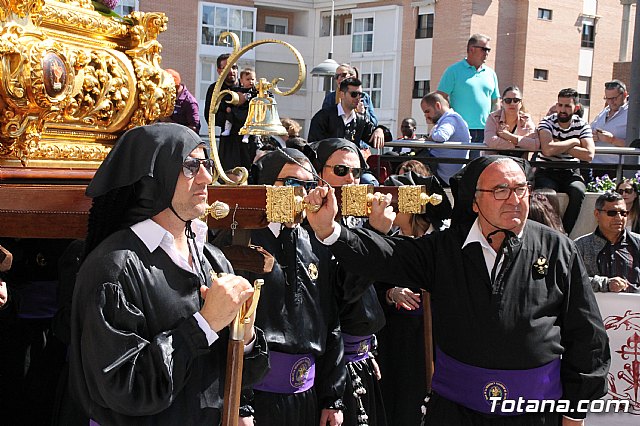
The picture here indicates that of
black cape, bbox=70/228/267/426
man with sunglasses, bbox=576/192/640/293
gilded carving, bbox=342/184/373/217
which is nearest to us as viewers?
black cape, bbox=70/228/267/426

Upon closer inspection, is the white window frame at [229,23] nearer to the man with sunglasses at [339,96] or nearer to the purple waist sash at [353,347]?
the man with sunglasses at [339,96]

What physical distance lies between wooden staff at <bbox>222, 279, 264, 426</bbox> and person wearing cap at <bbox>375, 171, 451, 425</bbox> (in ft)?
8.87

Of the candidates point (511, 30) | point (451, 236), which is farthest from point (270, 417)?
point (511, 30)

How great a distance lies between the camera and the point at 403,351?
554cm

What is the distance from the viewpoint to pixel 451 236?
13.3ft

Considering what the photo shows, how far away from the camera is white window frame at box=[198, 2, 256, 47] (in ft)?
112

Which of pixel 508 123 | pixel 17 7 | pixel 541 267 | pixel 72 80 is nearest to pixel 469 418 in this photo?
pixel 541 267

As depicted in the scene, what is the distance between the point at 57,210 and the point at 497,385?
6.49 ft

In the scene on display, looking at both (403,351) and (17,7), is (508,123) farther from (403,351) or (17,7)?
(17,7)

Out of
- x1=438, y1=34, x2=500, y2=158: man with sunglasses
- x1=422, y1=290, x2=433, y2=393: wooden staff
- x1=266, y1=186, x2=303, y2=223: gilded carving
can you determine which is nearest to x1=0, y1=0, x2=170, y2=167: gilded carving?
x1=266, y1=186, x2=303, y2=223: gilded carving

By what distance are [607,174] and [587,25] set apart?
27.3 metres

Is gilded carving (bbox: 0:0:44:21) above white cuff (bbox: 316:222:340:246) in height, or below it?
above

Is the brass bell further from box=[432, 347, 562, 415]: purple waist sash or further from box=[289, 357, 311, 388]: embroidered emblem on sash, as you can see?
box=[432, 347, 562, 415]: purple waist sash

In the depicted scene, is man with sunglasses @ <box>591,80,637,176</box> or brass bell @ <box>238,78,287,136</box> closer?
brass bell @ <box>238,78,287,136</box>
